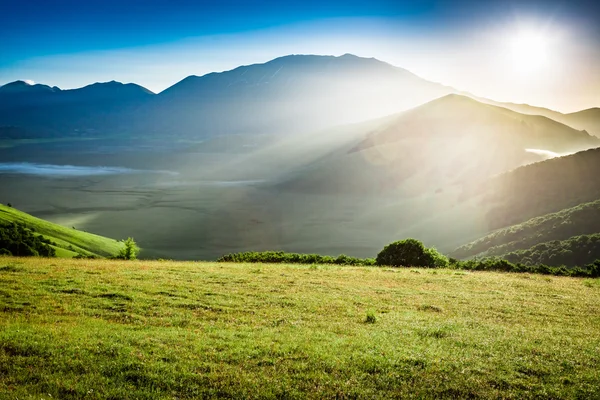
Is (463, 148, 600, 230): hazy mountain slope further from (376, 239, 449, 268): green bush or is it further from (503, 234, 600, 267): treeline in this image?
(376, 239, 449, 268): green bush

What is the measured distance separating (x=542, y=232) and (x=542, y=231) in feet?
3.15

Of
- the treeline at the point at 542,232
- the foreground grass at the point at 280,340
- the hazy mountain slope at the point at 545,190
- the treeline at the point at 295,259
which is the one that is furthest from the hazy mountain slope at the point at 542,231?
the foreground grass at the point at 280,340

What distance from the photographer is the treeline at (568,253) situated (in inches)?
3415

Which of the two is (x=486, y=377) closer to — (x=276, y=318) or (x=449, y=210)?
(x=276, y=318)

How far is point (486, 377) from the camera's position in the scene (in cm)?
1218

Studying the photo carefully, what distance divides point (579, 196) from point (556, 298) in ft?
523

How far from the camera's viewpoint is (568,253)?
8994 cm

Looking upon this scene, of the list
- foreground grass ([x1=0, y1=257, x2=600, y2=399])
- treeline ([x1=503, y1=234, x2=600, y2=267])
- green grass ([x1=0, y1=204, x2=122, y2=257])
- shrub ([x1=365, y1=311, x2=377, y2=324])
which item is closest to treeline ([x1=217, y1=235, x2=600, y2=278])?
foreground grass ([x1=0, y1=257, x2=600, y2=399])

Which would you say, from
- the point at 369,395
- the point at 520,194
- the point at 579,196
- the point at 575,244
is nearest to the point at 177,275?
the point at 369,395

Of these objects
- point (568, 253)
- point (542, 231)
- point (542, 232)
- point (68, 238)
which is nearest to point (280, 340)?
point (568, 253)

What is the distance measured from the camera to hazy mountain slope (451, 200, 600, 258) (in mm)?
113375

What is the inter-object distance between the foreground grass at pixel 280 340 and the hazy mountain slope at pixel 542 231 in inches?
4031

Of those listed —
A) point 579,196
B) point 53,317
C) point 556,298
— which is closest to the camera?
point 53,317

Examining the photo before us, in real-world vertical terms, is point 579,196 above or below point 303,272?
above
